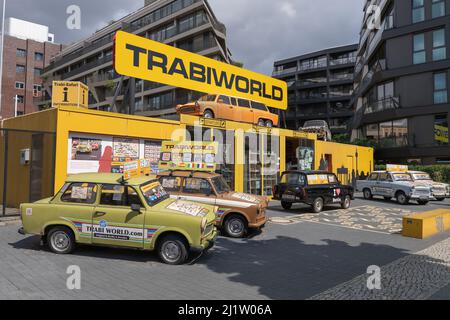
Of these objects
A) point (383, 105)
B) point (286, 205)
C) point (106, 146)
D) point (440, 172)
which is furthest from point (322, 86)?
point (106, 146)

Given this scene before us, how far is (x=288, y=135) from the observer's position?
19188 mm

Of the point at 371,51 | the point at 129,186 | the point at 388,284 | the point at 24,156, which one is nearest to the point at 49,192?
the point at 24,156

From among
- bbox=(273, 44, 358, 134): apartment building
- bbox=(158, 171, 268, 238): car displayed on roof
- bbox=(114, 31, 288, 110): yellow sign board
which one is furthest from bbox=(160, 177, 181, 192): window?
bbox=(273, 44, 358, 134): apartment building

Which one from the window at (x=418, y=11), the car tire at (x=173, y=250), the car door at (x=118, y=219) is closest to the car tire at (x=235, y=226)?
the car tire at (x=173, y=250)

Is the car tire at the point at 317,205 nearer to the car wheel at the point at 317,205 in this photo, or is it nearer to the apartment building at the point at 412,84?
the car wheel at the point at 317,205

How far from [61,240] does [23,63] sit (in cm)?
6745

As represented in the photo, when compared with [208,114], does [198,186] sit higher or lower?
lower

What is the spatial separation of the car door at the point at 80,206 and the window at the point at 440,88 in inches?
1167

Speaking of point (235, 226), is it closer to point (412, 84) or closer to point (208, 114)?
point (208, 114)

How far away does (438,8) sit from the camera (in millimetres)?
27766

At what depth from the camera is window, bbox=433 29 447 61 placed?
90.2 ft

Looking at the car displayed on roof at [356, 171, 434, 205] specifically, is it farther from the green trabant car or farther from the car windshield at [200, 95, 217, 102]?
the green trabant car

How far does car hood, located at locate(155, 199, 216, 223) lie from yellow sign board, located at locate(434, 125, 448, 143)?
26973 millimetres

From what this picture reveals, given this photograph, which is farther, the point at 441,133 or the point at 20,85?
the point at 20,85
